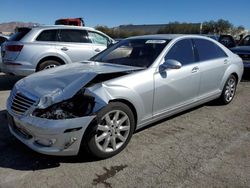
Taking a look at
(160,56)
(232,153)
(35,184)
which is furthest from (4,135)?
(232,153)

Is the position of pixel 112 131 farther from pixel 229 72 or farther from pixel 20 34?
pixel 20 34

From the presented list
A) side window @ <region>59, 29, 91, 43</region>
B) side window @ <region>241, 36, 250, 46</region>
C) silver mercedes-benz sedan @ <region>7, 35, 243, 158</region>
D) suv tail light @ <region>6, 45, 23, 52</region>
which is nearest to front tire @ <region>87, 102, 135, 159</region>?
silver mercedes-benz sedan @ <region>7, 35, 243, 158</region>

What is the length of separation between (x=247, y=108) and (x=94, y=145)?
388 cm

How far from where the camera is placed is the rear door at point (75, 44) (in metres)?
8.04

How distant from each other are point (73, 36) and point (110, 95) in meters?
5.26

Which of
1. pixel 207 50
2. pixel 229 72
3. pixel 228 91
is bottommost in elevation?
pixel 228 91

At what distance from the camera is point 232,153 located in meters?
3.89

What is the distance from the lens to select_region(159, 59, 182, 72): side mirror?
167 inches

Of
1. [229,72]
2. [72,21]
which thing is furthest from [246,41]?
[72,21]

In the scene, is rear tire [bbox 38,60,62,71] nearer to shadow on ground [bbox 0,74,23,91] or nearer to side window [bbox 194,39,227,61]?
shadow on ground [bbox 0,74,23,91]

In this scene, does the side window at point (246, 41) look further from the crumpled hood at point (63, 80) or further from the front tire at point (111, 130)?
the front tire at point (111, 130)

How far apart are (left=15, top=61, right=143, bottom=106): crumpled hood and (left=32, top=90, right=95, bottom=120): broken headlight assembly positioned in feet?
0.24

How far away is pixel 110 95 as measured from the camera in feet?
11.7

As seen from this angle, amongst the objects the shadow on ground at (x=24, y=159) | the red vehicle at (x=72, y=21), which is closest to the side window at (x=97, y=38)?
the shadow on ground at (x=24, y=159)
